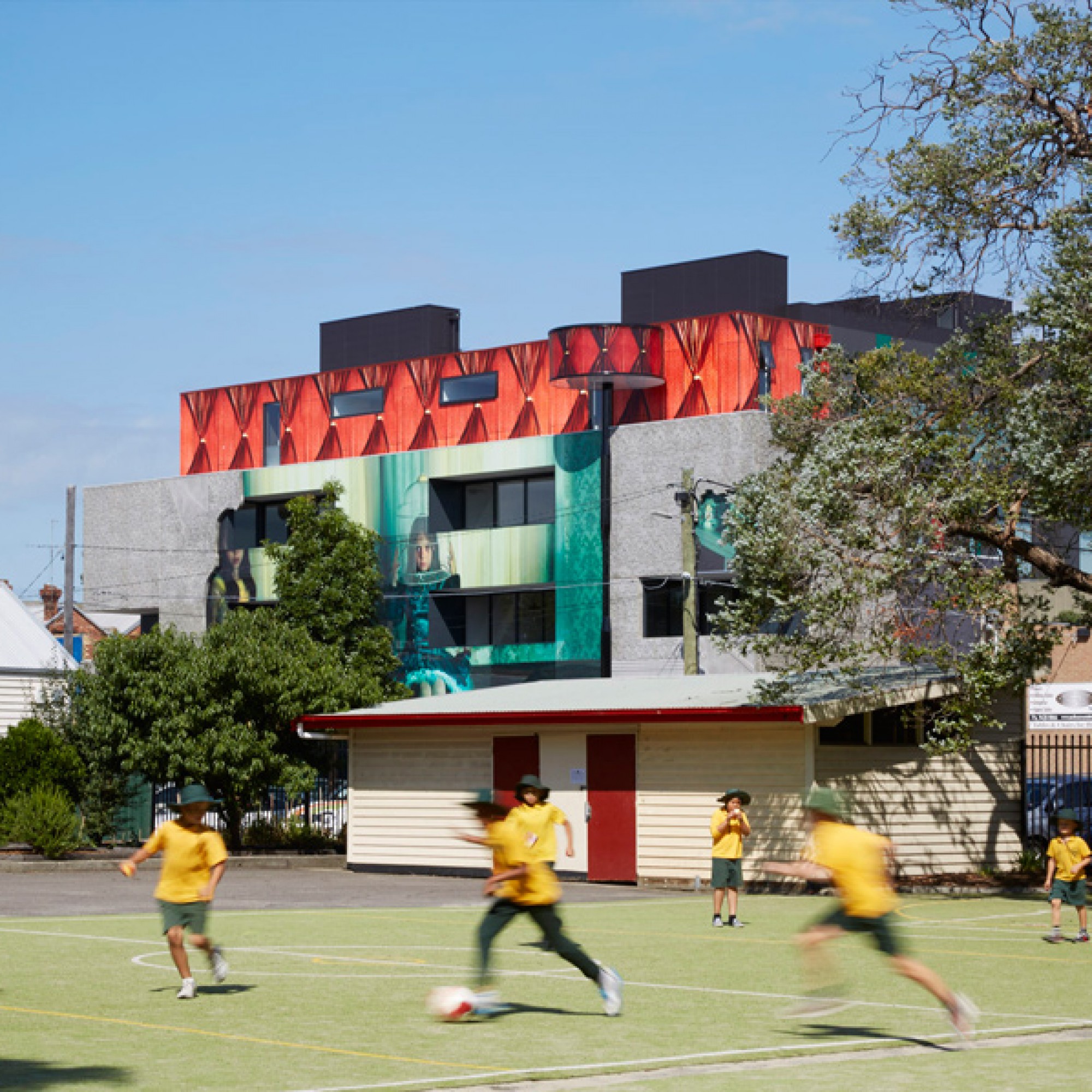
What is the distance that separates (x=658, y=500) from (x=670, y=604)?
2.85 m

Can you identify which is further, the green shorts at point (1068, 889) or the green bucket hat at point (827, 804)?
the green shorts at point (1068, 889)

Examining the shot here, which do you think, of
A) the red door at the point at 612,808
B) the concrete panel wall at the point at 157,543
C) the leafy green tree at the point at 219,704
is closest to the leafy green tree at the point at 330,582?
the leafy green tree at the point at 219,704

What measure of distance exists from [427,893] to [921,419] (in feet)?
33.2

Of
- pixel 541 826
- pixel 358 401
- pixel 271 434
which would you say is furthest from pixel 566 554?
pixel 541 826

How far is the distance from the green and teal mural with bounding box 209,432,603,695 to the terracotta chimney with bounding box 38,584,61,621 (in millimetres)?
27339

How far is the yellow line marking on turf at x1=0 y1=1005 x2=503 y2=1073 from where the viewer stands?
10703mm

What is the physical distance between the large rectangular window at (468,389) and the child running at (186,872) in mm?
45811

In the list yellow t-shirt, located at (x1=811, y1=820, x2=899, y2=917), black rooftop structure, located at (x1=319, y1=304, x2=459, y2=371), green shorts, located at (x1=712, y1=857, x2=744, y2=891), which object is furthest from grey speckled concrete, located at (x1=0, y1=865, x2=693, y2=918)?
black rooftop structure, located at (x1=319, y1=304, x2=459, y2=371)

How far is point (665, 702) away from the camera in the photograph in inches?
1164

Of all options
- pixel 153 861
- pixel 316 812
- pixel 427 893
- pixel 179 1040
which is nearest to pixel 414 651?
pixel 316 812

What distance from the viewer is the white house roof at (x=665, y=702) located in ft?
90.0

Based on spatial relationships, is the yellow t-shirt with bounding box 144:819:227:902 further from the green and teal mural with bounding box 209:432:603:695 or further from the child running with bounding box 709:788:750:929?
the green and teal mural with bounding box 209:432:603:695

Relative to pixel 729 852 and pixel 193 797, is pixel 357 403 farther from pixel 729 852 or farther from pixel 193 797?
pixel 193 797

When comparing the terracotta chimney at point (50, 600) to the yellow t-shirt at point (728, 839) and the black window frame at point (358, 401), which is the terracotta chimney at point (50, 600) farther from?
the yellow t-shirt at point (728, 839)
